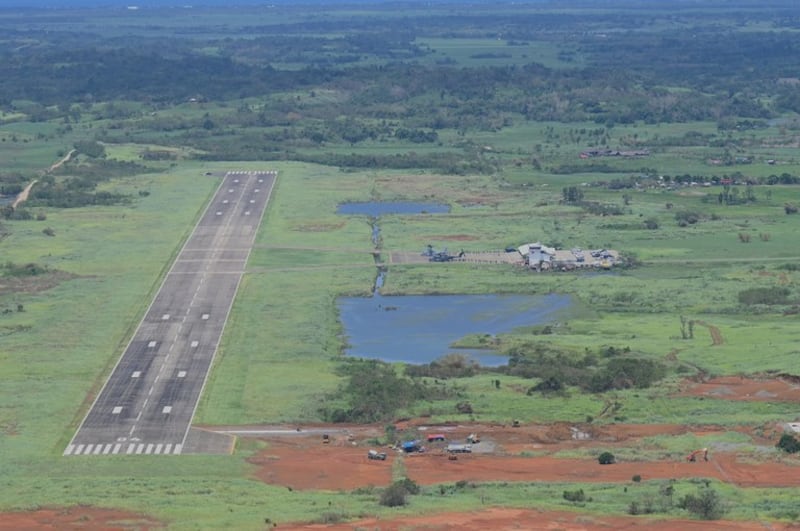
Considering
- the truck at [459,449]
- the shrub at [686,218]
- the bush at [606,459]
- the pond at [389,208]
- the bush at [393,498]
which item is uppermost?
the bush at [393,498]

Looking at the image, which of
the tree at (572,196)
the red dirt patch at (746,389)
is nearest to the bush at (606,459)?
the red dirt patch at (746,389)

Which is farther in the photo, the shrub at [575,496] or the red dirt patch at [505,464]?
the red dirt patch at [505,464]

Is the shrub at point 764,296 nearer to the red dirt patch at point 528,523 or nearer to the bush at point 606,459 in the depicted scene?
the bush at point 606,459

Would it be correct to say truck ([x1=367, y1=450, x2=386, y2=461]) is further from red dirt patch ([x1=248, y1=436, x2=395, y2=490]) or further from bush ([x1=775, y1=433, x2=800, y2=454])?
bush ([x1=775, y1=433, x2=800, y2=454])

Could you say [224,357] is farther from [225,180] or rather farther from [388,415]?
[225,180]

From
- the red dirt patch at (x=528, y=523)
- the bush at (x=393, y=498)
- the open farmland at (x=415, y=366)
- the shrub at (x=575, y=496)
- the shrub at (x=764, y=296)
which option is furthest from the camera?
the shrub at (x=764, y=296)

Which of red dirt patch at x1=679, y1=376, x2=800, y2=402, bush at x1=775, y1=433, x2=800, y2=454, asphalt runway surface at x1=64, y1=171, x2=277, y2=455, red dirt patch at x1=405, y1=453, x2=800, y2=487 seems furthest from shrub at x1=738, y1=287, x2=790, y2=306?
red dirt patch at x1=405, y1=453, x2=800, y2=487

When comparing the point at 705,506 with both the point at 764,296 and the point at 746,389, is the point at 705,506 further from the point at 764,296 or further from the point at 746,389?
the point at 764,296
